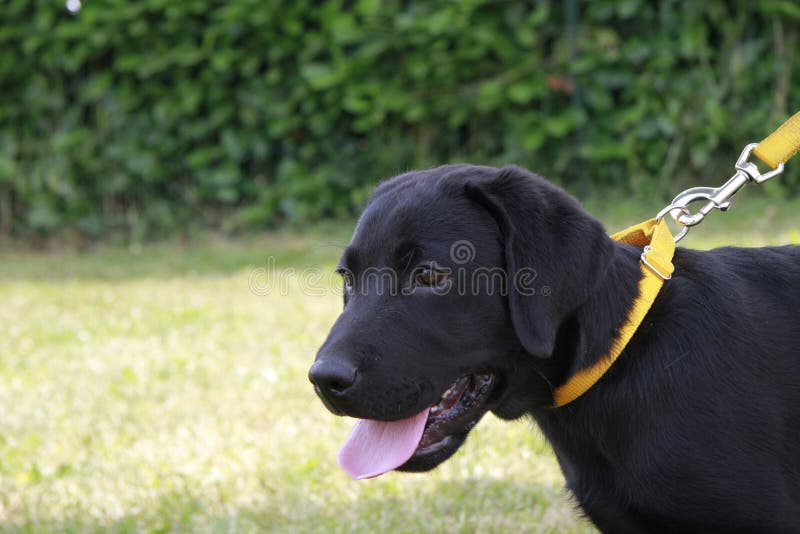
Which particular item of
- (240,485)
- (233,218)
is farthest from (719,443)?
(233,218)

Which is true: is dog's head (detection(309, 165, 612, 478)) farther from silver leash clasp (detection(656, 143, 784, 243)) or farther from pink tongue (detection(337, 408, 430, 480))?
silver leash clasp (detection(656, 143, 784, 243))

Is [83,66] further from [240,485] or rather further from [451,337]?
[451,337]

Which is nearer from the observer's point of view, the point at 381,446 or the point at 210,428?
the point at 381,446

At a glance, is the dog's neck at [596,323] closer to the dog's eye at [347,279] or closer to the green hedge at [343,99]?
the dog's eye at [347,279]

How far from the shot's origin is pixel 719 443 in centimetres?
236

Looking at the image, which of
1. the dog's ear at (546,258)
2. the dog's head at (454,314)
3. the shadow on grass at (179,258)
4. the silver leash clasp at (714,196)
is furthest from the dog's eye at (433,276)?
the shadow on grass at (179,258)

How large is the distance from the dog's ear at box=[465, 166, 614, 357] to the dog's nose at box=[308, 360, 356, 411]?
441 mm

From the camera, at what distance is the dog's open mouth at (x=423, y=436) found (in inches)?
98.1

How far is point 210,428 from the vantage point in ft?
15.0

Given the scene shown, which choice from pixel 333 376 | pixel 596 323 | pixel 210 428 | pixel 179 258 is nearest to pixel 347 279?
pixel 333 376

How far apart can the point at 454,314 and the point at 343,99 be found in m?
7.59

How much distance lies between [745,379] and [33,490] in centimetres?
285

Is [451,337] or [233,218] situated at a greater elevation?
[451,337]

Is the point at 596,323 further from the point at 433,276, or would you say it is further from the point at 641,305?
the point at 433,276
